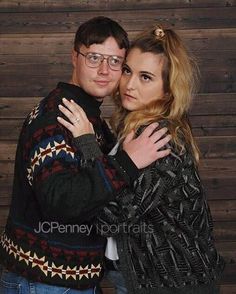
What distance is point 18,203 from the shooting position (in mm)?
1824

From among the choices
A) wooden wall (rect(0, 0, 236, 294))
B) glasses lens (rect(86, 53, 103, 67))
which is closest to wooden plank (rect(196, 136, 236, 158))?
wooden wall (rect(0, 0, 236, 294))

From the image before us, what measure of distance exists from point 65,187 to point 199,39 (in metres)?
1.84

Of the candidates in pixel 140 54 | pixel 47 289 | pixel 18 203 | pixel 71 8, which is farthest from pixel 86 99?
pixel 71 8

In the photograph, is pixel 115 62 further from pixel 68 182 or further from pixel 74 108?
pixel 68 182

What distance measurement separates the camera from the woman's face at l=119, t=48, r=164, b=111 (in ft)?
6.43

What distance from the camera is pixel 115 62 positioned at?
6.18ft

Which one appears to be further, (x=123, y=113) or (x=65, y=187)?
(x=123, y=113)

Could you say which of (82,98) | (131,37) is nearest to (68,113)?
(82,98)

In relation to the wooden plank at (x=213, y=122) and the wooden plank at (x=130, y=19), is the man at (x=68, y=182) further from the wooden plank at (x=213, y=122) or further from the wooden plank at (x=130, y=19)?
the wooden plank at (x=213, y=122)

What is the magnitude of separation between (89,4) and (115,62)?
4.29ft

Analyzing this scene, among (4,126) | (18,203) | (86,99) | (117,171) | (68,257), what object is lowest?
(4,126)

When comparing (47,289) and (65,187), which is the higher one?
(65,187)

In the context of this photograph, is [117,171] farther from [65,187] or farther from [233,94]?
[233,94]

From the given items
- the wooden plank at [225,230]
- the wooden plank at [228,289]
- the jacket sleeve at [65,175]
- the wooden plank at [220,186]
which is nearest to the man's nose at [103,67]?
the jacket sleeve at [65,175]
